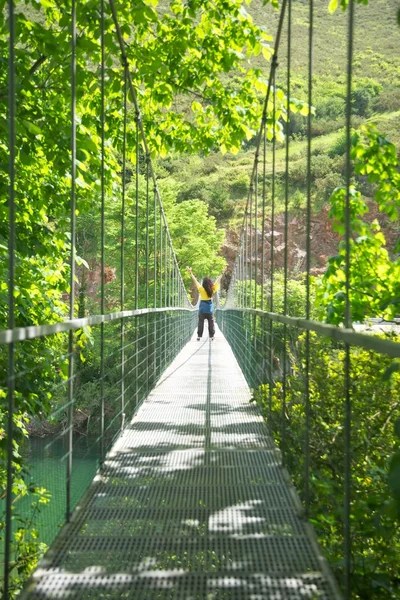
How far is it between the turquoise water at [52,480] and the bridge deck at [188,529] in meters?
0.22

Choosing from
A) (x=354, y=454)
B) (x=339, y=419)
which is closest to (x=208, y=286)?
(x=339, y=419)

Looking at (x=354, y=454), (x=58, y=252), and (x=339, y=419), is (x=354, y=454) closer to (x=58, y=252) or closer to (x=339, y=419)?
(x=339, y=419)

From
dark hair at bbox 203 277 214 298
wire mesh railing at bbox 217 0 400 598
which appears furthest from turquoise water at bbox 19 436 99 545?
dark hair at bbox 203 277 214 298

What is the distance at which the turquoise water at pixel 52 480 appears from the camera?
323 cm

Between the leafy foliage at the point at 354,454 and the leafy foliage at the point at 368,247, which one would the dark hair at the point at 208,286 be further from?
the leafy foliage at the point at 354,454

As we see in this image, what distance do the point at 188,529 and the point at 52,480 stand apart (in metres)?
9.14

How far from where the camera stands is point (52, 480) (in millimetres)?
10930

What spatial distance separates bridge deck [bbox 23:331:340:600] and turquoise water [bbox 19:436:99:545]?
0.71 ft

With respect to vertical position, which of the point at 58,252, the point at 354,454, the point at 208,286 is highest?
the point at 58,252

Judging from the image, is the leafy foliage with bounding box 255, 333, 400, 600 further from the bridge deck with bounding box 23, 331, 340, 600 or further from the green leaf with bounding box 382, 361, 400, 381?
the green leaf with bounding box 382, 361, 400, 381

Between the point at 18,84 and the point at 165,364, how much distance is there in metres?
4.98

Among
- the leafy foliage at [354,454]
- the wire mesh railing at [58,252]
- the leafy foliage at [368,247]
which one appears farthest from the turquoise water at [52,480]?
the leafy foliage at [368,247]

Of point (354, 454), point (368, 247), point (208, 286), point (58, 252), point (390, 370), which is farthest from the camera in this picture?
point (208, 286)

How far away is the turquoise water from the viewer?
3231mm
